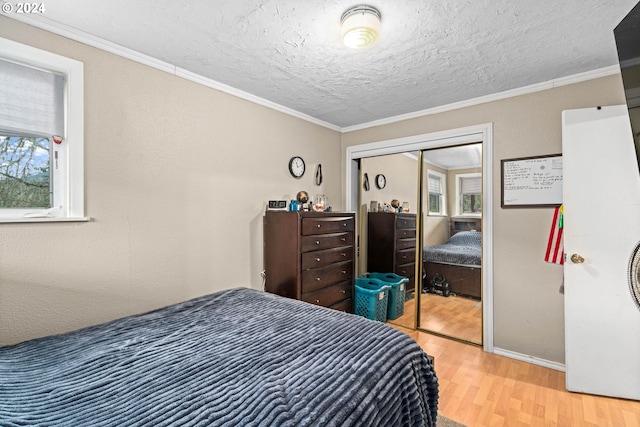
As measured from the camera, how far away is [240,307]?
189 cm

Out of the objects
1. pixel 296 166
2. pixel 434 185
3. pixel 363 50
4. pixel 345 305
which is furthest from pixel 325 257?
pixel 363 50

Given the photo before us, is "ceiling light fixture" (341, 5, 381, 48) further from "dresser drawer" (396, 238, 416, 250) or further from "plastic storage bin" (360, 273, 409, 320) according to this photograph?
"plastic storage bin" (360, 273, 409, 320)

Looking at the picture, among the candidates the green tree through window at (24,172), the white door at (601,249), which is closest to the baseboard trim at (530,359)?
the white door at (601,249)

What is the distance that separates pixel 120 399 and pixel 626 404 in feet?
9.64

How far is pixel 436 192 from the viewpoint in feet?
10.2

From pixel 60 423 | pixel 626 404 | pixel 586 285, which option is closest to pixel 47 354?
pixel 60 423

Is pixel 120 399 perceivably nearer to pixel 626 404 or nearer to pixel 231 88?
pixel 231 88

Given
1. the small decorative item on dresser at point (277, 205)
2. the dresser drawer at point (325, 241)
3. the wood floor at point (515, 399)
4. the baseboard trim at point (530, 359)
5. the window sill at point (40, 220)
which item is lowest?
the wood floor at point (515, 399)

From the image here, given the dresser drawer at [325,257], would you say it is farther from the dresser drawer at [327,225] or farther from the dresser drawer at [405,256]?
the dresser drawer at [405,256]

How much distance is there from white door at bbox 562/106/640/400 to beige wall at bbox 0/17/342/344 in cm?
249

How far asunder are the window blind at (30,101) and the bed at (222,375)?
1166mm

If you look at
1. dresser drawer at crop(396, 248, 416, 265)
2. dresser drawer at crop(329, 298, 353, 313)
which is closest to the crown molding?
dresser drawer at crop(396, 248, 416, 265)

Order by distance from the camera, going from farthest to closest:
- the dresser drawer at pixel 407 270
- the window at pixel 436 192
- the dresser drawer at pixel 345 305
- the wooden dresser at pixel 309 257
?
the dresser drawer at pixel 407 270, the window at pixel 436 192, the dresser drawer at pixel 345 305, the wooden dresser at pixel 309 257

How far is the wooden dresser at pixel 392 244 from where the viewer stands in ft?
10.7
